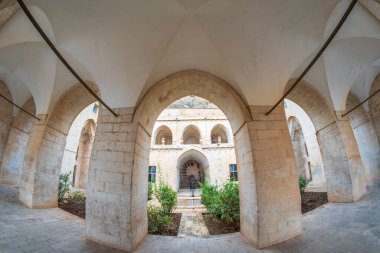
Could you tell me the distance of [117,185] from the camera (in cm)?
394

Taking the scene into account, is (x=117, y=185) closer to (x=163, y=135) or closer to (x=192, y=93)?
(x=192, y=93)

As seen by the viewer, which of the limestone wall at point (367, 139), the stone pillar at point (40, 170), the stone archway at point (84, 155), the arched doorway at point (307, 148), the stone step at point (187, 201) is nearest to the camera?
the stone pillar at point (40, 170)

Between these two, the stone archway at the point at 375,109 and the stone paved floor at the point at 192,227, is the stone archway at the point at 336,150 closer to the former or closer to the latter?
the stone archway at the point at 375,109

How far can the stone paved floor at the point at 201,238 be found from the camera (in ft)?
11.2

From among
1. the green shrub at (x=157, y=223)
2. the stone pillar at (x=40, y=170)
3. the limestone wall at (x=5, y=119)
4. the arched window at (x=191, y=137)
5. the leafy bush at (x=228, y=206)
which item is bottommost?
the green shrub at (x=157, y=223)

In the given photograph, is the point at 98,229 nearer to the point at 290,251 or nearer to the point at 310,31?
the point at 290,251

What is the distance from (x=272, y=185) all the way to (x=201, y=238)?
212cm

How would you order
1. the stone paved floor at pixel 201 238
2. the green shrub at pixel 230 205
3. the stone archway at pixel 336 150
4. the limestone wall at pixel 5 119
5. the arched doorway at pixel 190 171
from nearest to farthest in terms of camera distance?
the stone paved floor at pixel 201 238 → the green shrub at pixel 230 205 → the stone archway at pixel 336 150 → the limestone wall at pixel 5 119 → the arched doorway at pixel 190 171

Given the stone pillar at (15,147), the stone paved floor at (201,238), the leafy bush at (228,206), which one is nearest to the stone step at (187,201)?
the leafy bush at (228,206)

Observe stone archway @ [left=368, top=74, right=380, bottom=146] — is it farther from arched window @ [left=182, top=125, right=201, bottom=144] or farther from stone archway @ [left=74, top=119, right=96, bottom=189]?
stone archway @ [left=74, top=119, right=96, bottom=189]

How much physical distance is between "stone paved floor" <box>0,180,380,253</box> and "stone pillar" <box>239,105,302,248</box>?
25 centimetres

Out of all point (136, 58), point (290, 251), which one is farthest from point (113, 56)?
point (290, 251)

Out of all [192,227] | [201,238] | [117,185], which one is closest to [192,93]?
[117,185]

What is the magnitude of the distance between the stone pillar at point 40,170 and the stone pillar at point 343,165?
31.6ft
